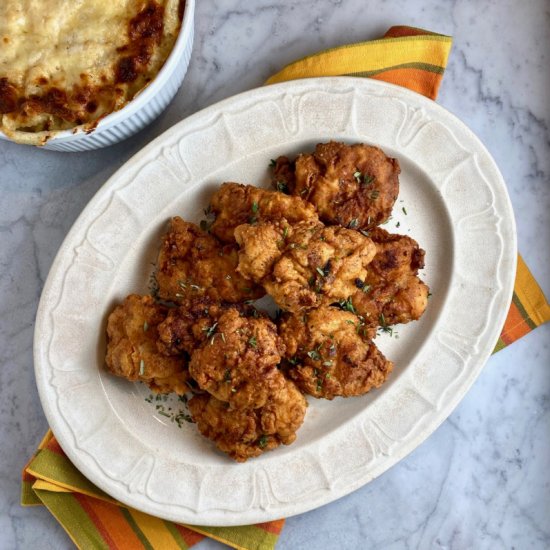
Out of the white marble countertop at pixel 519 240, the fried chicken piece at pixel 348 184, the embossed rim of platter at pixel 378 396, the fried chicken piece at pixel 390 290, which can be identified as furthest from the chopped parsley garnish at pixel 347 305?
the white marble countertop at pixel 519 240

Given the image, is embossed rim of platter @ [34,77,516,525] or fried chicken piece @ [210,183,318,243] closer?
fried chicken piece @ [210,183,318,243]

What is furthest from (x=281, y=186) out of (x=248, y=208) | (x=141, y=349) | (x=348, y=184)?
(x=141, y=349)

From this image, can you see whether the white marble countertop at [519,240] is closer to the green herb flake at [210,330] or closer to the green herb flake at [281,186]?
the green herb flake at [281,186]

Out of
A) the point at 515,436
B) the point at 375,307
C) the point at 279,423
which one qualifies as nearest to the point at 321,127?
the point at 375,307

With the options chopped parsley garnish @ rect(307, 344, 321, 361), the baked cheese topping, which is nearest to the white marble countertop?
the baked cheese topping

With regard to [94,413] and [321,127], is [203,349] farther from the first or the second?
[321,127]

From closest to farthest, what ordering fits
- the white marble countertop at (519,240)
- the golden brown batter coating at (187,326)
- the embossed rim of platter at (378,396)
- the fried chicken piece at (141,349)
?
the golden brown batter coating at (187,326)
the fried chicken piece at (141,349)
the embossed rim of platter at (378,396)
the white marble countertop at (519,240)

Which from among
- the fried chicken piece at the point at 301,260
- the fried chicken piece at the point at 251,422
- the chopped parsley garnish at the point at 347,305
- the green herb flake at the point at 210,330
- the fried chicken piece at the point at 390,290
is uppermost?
the fried chicken piece at the point at 301,260

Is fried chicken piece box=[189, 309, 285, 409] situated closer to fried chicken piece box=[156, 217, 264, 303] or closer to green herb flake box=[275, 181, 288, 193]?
fried chicken piece box=[156, 217, 264, 303]
